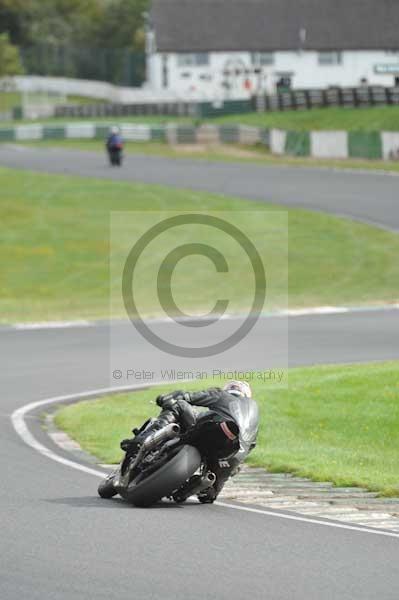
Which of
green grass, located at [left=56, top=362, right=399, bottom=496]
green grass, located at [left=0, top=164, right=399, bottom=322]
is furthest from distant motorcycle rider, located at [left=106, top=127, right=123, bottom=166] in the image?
green grass, located at [left=56, top=362, right=399, bottom=496]

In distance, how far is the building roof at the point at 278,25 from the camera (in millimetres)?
101250

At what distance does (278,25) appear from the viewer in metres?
102

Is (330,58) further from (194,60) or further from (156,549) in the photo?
(156,549)

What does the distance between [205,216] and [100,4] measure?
284ft

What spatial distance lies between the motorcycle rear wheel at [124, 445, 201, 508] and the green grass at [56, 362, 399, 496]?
2372mm

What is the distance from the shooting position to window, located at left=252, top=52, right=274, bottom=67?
331 feet

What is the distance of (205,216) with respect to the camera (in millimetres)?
41656

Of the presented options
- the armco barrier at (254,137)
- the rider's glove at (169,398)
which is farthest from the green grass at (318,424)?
the armco barrier at (254,137)

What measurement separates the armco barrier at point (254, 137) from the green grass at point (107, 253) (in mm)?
12710

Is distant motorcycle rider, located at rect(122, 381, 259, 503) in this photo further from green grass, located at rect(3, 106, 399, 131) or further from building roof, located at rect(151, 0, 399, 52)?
building roof, located at rect(151, 0, 399, 52)

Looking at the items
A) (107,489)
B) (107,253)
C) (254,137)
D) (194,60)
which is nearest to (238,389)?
(107,489)

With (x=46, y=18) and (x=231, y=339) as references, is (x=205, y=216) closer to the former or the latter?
(x=231, y=339)

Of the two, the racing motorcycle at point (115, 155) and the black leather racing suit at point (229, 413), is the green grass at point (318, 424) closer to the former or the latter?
the black leather racing suit at point (229, 413)

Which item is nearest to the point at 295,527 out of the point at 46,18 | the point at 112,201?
the point at 112,201
